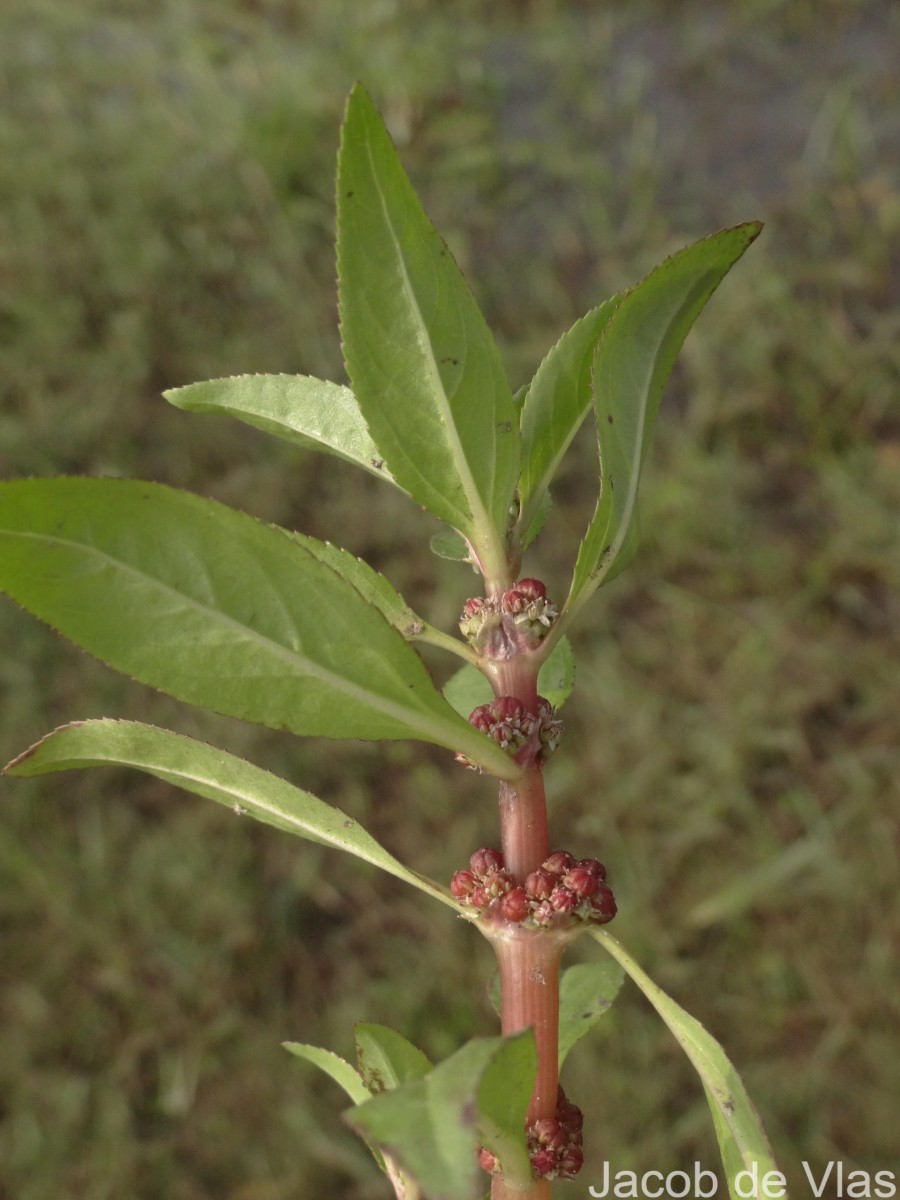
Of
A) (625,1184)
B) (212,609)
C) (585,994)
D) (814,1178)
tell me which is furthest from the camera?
(814,1178)

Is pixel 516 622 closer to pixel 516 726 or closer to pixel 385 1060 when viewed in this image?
pixel 516 726

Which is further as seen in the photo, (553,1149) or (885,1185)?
(885,1185)

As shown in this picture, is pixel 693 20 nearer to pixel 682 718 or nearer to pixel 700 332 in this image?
pixel 700 332

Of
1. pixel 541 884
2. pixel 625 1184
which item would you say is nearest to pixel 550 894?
pixel 541 884

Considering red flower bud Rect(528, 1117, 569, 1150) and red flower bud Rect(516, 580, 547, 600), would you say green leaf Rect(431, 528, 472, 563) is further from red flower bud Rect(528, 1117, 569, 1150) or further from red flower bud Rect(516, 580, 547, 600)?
red flower bud Rect(528, 1117, 569, 1150)

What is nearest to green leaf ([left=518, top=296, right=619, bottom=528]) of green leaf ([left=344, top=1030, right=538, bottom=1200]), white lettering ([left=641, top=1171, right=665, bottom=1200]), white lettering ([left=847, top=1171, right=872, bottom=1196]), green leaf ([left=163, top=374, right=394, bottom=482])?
green leaf ([left=163, top=374, right=394, bottom=482])

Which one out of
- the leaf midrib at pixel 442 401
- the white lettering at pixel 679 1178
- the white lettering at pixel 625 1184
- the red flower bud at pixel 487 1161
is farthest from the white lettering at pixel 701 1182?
the leaf midrib at pixel 442 401
